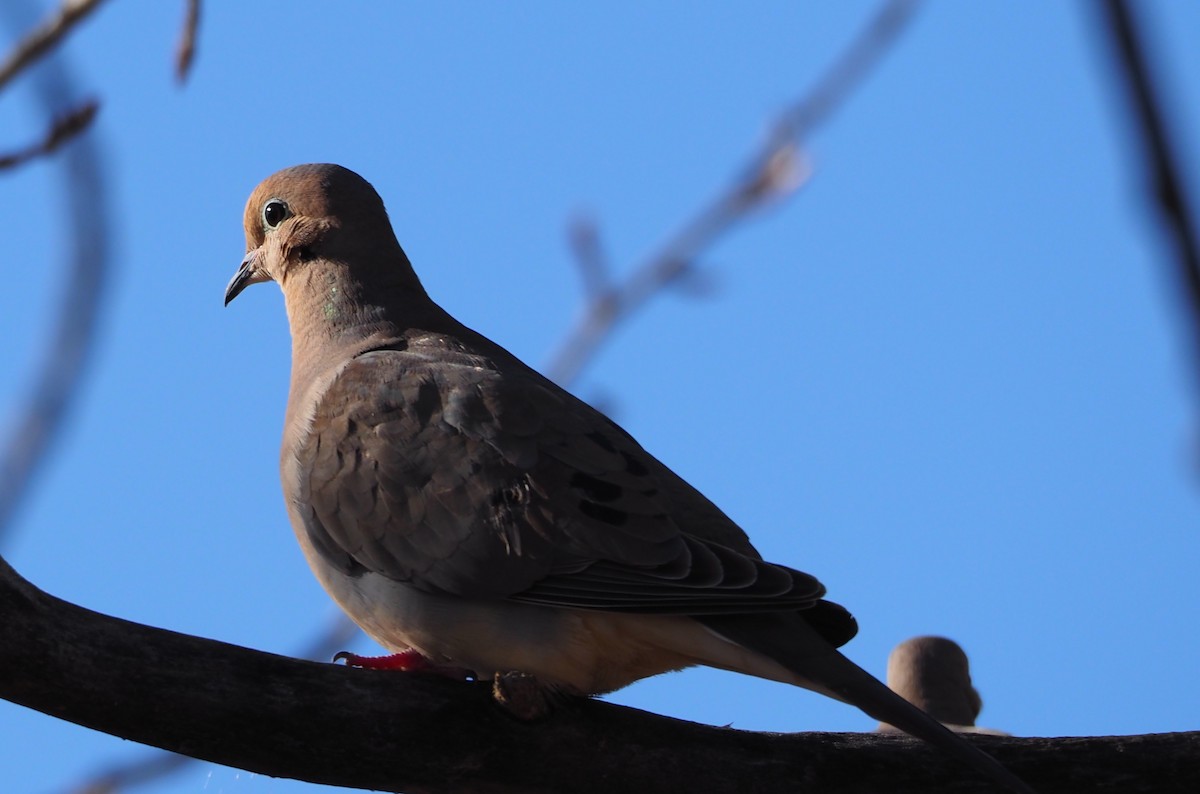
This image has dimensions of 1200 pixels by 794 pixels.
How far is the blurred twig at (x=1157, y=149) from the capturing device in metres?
0.49

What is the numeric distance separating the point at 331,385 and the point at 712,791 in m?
1.67

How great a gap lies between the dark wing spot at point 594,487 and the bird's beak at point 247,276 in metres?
1.90

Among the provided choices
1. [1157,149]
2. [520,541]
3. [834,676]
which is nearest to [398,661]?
[520,541]

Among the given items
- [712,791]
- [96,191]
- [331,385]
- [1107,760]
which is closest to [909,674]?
[1107,760]

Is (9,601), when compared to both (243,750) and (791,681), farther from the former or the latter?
(791,681)

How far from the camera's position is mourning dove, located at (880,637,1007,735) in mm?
3920

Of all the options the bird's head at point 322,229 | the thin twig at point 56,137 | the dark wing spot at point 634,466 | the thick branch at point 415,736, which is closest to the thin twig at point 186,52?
the thin twig at point 56,137

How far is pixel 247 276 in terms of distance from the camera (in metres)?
4.93

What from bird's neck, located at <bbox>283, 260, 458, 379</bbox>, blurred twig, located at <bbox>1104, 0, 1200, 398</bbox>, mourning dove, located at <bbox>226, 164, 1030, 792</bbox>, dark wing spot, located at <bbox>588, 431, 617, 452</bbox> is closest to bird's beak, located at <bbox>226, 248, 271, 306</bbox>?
bird's neck, located at <bbox>283, 260, 458, 379</bbox>

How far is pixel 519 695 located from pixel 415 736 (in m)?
0.23

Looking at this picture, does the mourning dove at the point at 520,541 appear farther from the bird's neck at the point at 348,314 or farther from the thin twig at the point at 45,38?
the thin twig at the point at 45,38

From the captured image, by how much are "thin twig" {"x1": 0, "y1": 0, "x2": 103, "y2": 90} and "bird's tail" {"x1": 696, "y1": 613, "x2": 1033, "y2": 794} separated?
195cm

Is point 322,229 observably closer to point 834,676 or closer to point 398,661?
point 398,661

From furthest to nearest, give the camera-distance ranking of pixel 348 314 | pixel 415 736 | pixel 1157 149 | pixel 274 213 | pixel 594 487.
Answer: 1. pixel 274 213
2. pixel 348 314
3. pixel 594 487
4. pixel 415 736
5. pixel 1157 149
